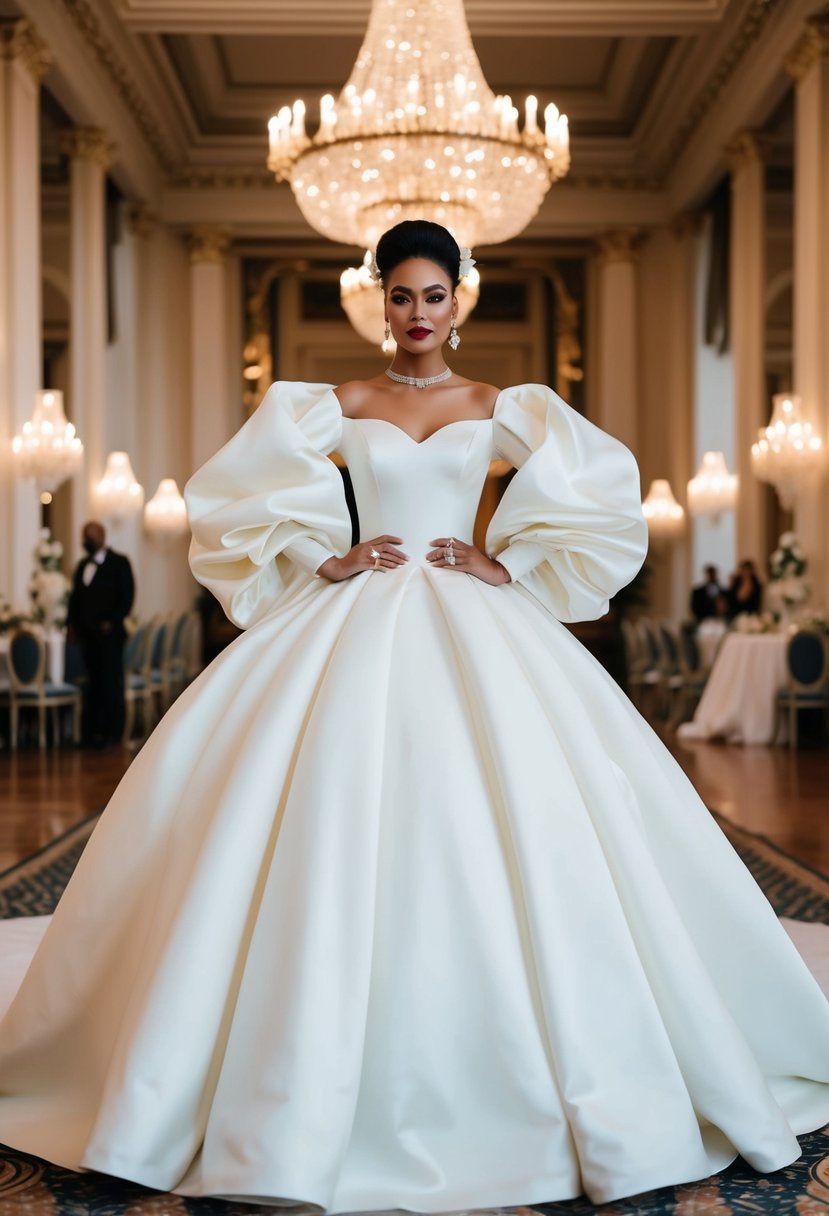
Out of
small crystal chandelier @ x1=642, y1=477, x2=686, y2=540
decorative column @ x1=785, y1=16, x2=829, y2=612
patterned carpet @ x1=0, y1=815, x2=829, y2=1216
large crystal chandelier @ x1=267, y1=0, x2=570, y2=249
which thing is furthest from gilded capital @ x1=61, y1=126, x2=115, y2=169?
patterned carpet @ x1=0, y1=815, x2=829, y2=1216

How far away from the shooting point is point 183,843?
2295 millimetres

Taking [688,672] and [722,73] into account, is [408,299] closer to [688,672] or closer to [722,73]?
[688,672]

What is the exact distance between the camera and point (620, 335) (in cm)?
1666

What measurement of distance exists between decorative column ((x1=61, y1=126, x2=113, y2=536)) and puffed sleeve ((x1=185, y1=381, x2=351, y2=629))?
425 inches

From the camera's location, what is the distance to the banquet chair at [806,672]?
1002 cm

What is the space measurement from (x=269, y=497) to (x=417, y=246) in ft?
1.88

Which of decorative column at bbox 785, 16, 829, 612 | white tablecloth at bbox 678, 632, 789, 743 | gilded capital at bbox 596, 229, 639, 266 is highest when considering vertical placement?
gilded capital at bbox 596, 229, 639, 266

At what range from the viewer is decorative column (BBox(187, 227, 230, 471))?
16.4 m

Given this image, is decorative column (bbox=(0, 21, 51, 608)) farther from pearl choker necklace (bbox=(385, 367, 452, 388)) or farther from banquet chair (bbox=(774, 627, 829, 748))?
pearl choker necklace (bbox=(385, 367, 452, 388))

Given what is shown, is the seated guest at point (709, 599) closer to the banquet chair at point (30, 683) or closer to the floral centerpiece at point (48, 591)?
the floral centerpiece at point (48, 591)

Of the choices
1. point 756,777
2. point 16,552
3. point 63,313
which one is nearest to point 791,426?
point 756,777

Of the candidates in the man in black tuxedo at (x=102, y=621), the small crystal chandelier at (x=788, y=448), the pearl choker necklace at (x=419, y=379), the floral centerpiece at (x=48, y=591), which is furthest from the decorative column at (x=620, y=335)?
the pearl choker necklace at (x=419, y=379)

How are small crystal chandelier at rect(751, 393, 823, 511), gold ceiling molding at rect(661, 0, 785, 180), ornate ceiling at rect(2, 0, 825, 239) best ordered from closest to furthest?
small crystal chandelier at rect(751, 393, 823, 511) < ornate ceiling at rect(2, 0, 825, 239) < gold ceiling molding at rect(661, 0, 785, 180)

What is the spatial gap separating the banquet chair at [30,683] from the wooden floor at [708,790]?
0.84 ft
